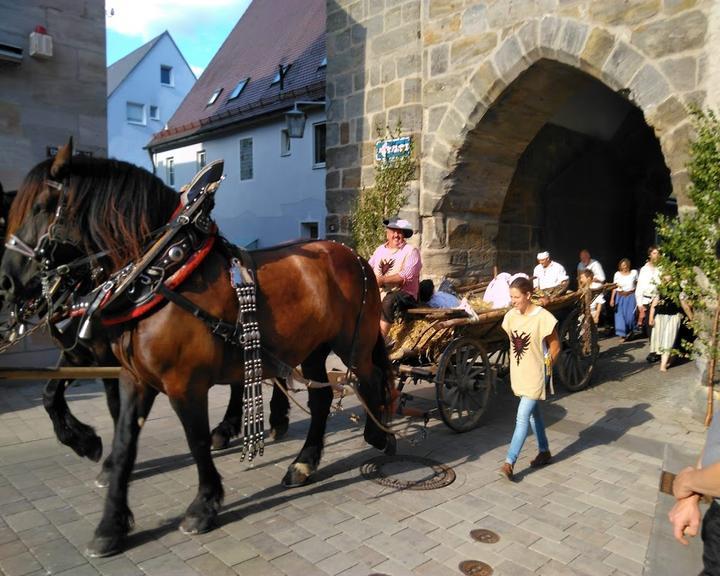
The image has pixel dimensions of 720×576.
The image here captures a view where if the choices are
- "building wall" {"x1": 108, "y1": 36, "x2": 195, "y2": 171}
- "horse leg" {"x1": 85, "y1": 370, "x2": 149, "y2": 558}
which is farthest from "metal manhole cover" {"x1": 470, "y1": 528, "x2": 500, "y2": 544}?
"building wall" {"x1": 108, "y1": 36, "x2": 195, "y2": 171}

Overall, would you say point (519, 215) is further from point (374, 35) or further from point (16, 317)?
point (16, 317)

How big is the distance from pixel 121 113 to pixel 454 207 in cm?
2371

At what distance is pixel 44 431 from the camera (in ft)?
16.7

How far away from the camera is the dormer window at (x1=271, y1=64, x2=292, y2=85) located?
1720cm

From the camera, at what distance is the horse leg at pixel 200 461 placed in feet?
10.4

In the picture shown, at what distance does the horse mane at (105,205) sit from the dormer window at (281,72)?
1511 cm

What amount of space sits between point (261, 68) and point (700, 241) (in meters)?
17.4

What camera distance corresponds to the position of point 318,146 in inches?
636

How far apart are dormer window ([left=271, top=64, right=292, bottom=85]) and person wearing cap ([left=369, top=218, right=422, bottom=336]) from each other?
1344 centimetres

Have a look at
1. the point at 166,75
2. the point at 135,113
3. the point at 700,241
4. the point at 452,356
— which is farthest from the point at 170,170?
the point at 700,241

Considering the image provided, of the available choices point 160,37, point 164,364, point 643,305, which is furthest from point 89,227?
point 160,37

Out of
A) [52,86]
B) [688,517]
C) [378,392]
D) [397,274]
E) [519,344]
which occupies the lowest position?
[378,392]

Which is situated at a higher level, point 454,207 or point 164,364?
point 454,207

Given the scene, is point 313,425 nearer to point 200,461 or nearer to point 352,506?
point 352,506
